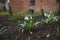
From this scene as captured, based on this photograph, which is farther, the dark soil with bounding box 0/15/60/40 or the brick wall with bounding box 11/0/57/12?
the brick wall with bounding box 11/0/57/12

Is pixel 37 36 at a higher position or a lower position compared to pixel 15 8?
higher

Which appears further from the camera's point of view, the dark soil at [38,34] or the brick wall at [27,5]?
the brick wall at [27,5]

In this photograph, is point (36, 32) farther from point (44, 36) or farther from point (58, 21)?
point (58, 21)

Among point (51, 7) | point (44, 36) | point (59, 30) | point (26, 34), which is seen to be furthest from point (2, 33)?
point (51, 7)

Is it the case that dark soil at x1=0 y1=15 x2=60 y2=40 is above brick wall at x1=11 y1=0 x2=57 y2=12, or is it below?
above

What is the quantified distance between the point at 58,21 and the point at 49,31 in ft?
4.14

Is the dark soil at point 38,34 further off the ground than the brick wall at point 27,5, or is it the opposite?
the dark soil at point 38,34

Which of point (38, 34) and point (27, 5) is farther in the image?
point (27, 5)

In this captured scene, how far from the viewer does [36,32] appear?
6371mm

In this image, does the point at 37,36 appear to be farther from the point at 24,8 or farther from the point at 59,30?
the point at 24,8

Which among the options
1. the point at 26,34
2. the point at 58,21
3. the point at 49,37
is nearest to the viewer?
the point at 49,37

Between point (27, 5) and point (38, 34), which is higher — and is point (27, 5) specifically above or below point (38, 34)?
below

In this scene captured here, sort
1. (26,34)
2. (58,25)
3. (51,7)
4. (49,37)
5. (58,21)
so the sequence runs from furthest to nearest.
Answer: (51,7), (58,21), (58,25), (26,34), (49,37)

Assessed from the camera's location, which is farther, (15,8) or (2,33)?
(15,8)
